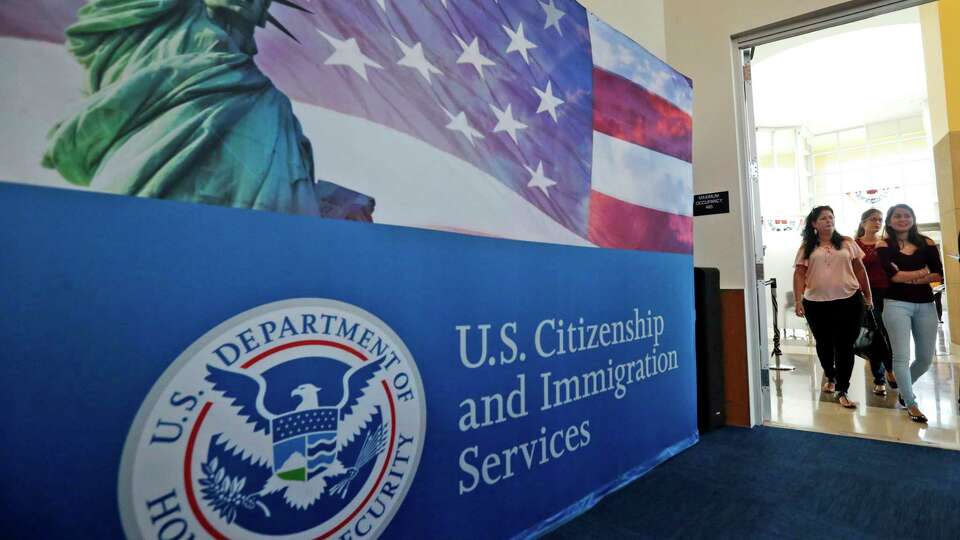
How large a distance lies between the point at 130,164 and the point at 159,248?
0.15 metres

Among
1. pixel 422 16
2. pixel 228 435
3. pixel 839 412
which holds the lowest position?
pixel 839 412

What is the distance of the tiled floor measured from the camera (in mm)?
2664

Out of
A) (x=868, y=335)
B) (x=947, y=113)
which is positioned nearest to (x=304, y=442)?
(x=868, y=335)

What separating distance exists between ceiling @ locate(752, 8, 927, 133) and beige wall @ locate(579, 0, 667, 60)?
8.52ft

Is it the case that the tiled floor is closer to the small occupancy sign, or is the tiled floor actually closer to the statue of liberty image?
the small occupancy sign

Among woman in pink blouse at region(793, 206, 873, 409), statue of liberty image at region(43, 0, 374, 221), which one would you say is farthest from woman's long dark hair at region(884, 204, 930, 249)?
statue of liberty image at region(43, 0, 374, 221)

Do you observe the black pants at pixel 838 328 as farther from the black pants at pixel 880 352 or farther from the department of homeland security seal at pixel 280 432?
the department of homeland security seal at pixel 280 432

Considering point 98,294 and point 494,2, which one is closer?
point 98,294

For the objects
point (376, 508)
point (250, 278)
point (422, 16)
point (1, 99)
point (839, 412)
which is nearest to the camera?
point (1, 99)

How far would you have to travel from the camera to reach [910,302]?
112 inches

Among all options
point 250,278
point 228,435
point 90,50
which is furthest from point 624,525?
point 90,50

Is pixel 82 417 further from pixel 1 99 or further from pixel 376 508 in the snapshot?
pixel 376 508

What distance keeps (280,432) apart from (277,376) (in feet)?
0.39

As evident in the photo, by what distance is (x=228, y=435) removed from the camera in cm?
95
